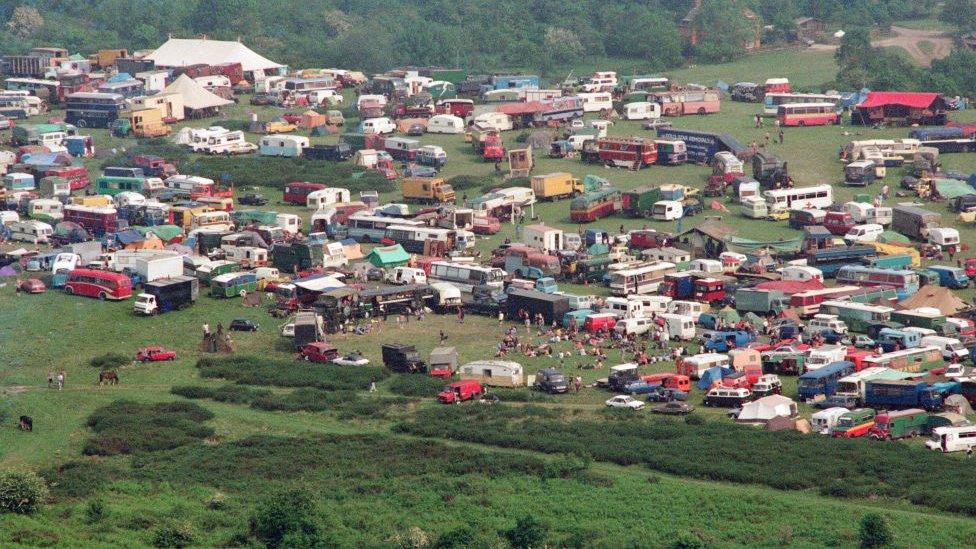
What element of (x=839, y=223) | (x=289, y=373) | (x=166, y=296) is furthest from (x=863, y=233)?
(x=166, y=296)

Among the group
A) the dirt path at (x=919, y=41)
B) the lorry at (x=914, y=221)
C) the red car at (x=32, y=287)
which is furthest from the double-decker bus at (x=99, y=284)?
the dirt path at (x=919, y=41)

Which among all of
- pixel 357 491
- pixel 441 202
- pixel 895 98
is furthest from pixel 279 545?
pixel 895 98

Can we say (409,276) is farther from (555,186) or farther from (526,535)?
(526,535)

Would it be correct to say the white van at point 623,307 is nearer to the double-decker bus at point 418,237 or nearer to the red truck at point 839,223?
the double-decker bus at point 418,237

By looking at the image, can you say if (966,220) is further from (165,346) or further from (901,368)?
(165,346)

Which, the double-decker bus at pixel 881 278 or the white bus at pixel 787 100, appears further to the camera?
the white bus at pixel 787 100

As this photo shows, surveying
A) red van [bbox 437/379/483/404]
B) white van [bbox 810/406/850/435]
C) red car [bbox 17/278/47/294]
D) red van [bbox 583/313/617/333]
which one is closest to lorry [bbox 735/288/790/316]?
red van [bbox 583/313/617/333]

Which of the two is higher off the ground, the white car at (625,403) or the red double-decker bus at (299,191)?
the red double-decker bus at (299,191)
